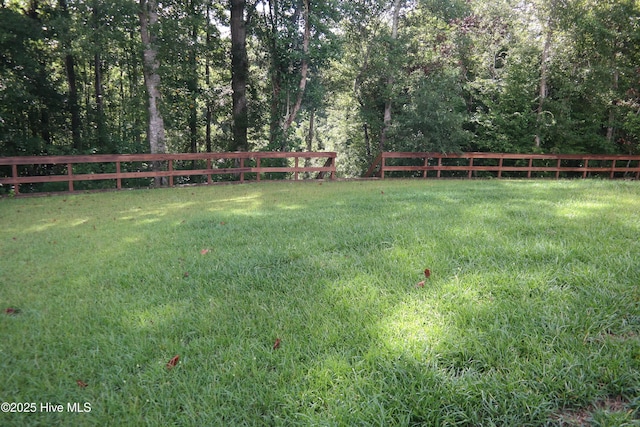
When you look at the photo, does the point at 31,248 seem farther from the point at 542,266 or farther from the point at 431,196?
the point at 431,196

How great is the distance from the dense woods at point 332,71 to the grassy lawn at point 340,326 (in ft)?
36.2

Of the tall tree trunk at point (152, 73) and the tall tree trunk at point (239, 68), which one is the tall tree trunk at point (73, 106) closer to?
the tall tree trunk at point (152, 73)

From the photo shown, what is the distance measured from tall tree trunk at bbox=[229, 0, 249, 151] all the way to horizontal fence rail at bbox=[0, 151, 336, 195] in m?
1.46

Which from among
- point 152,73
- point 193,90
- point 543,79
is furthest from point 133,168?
point 543,79

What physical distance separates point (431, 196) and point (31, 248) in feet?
21.3

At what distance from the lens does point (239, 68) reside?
49.5 feet

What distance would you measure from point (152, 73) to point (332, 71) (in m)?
11.5

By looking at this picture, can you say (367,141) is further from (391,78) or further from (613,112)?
(613,112)

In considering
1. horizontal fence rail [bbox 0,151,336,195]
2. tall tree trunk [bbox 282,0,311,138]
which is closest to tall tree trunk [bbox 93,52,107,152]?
horizontal fence rail [bbox 0,151,336,195]

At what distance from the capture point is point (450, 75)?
17.4 meters

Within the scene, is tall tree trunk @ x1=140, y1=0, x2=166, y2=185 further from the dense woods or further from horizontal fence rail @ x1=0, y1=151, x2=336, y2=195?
horizontal fence rail @ x1=0, y1=151, x2=336, y2=195

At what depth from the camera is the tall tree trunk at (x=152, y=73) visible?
40.1 feet

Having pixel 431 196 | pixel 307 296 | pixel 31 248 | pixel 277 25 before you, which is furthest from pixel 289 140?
pixel 307 296

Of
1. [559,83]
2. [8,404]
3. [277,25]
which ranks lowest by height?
[8,404]
